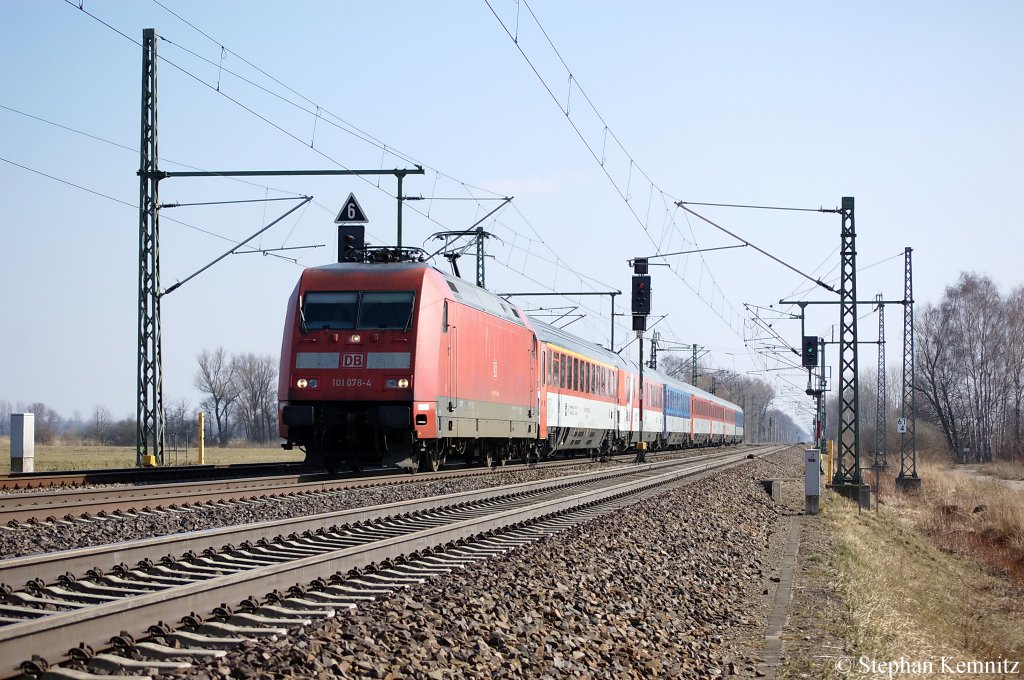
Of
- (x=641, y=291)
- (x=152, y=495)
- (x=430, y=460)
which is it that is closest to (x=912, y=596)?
(x=152, y=495)

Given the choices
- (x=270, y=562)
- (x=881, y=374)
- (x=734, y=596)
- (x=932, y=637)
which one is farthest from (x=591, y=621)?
(x=881, y=374)

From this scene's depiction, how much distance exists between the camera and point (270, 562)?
28.6ft

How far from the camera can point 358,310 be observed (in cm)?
1842

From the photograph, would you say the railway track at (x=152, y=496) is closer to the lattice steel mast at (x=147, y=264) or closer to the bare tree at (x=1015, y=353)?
the lattice steel mast at (x=147, y=264)

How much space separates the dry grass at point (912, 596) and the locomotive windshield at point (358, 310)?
25.1 feet

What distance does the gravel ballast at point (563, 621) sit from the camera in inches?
213

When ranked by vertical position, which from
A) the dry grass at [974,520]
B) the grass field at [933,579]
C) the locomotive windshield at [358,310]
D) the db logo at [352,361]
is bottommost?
the dry grass at [974,520]

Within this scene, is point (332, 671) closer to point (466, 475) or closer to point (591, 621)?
point (591, 621)

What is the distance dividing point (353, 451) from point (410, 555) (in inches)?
380

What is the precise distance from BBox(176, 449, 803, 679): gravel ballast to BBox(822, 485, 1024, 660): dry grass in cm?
82

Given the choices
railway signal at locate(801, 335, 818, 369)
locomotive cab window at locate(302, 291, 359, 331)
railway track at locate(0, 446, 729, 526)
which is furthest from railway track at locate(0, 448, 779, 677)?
railway signal at locate(801, 335, 818, 369)

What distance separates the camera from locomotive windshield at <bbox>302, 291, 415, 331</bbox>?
18234 millimetres

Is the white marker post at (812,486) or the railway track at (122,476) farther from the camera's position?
the white marker post at (812,486)

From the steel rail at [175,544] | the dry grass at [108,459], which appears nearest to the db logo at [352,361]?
the steel rail at [175,544]
